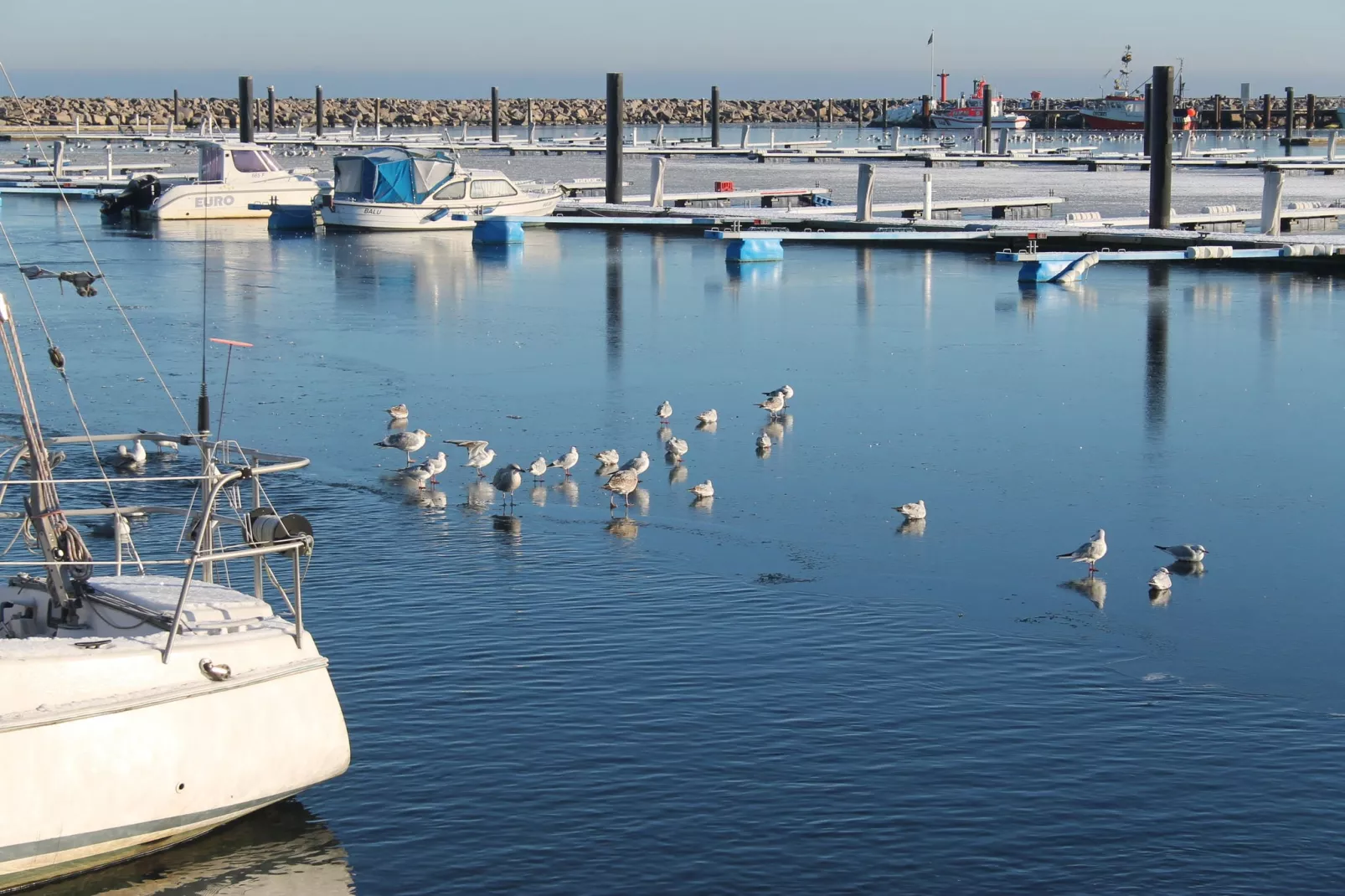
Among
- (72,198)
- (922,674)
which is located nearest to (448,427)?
(922,674)

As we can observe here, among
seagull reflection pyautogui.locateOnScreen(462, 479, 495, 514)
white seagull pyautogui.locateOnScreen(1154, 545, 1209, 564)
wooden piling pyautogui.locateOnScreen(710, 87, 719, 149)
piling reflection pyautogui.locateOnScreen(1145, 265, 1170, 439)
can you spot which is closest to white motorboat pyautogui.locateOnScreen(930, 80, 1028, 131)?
wooden piling pyautogui.locateOnScreen(710, 87, 719, 149)

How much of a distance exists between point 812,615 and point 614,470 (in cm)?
477

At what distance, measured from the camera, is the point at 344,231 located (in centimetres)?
4850

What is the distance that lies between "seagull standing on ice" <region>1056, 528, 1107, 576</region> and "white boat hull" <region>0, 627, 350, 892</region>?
712 cm

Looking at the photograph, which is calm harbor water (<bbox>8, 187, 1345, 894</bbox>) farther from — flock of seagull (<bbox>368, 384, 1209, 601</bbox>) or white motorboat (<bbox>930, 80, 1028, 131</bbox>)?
white motorboat (<bbox>930, 80, 1028, 131</bbox>)

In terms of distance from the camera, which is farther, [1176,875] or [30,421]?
[30,421]

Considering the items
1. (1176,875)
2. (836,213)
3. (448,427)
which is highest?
(836,213)

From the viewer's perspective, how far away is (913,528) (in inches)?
626

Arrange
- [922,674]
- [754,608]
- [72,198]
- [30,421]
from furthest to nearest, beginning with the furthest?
1. [72,198]
2. [754,608]
3. [922,674]
4. [30,421]

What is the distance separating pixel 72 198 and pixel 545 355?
39.0 m

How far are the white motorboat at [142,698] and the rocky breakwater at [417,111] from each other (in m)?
99.6

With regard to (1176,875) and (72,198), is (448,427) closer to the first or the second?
(1176,875)

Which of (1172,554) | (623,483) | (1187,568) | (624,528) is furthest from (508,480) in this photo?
(1187,568)

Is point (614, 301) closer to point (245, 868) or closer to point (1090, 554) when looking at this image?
point (1090, 554)
